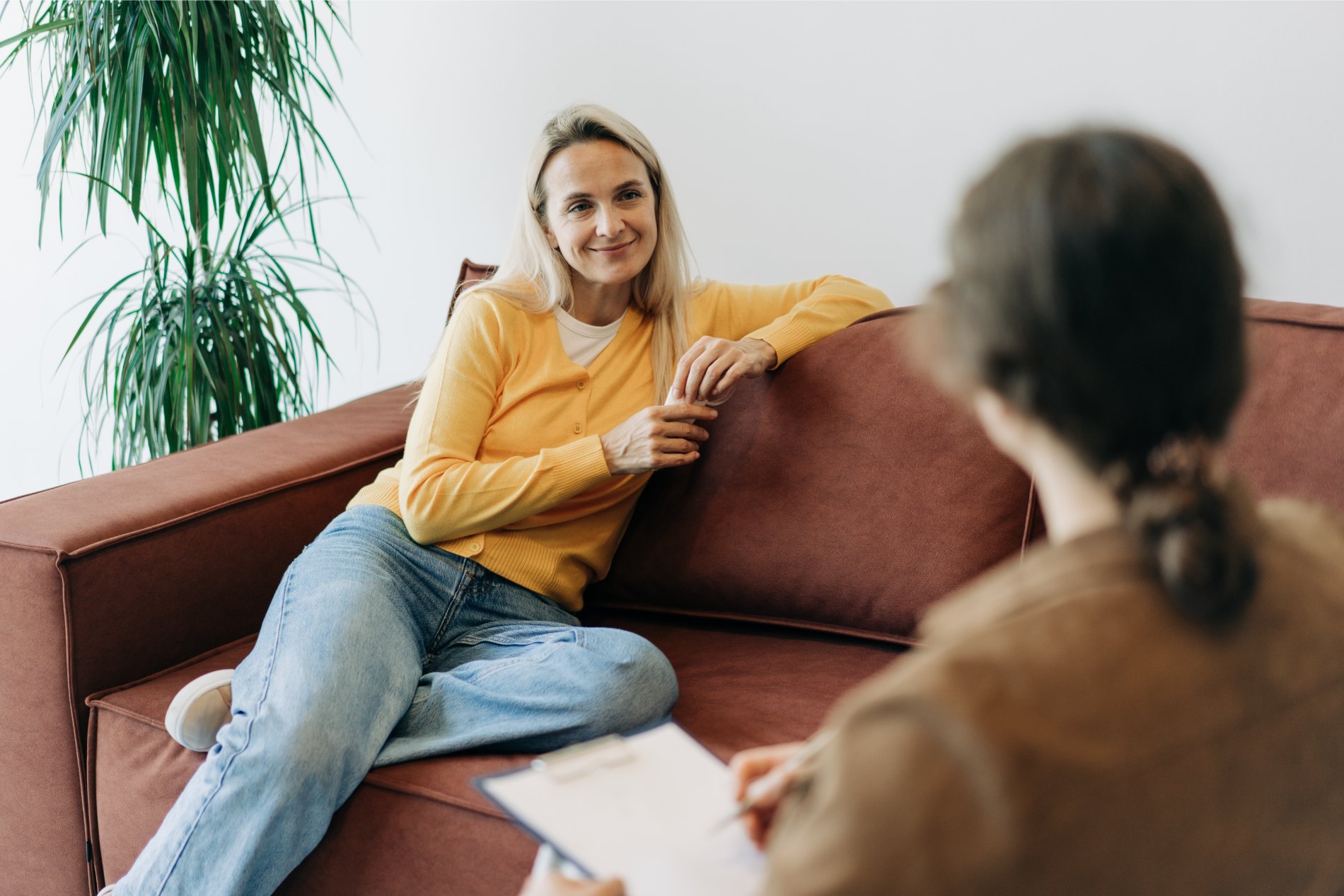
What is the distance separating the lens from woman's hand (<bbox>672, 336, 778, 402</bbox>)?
1.61 meters

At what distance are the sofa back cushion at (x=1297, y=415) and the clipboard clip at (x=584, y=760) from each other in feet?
2.77

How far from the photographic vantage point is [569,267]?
1.81 m

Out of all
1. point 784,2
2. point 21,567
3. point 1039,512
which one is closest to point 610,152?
point 784,2

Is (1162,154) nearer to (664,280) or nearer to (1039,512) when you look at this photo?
(1039,512)

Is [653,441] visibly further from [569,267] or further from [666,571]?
[569,267]

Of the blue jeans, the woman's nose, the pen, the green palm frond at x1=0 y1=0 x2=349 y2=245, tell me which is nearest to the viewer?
the pen

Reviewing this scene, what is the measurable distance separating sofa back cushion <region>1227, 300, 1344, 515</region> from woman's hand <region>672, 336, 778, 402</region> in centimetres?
62

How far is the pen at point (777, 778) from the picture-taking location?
0.77m

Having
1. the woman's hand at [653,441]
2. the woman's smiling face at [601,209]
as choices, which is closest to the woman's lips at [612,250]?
the woman's smiling face at [601,209]

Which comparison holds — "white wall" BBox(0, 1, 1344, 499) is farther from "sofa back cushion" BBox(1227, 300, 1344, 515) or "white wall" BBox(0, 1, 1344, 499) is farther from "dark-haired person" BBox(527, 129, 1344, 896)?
"dark-haired person" BBox(527, 129, 1344, 896)

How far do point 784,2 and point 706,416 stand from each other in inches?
37.2

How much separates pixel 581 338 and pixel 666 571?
1.27 feet

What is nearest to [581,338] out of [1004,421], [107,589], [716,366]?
[716,366]

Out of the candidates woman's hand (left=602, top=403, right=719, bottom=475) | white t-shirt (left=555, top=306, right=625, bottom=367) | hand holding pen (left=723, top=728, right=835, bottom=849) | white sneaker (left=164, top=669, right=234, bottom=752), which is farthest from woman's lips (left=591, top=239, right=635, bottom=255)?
hand holding pen (left=723, top=728, right=835, bottom=849)
